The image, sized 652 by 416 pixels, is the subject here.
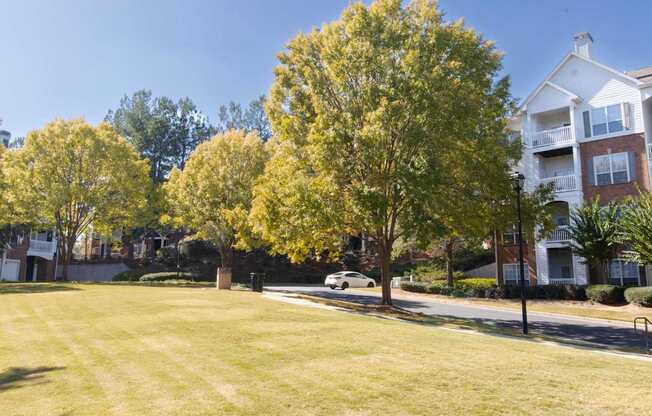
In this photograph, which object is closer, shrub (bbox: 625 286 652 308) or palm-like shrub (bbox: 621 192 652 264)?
palm-like shrub (bbox: 621 192 652 264)

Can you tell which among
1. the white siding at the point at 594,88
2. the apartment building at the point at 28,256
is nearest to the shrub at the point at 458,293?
the white siding at the point at 594,88

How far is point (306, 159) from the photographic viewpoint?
835 inches

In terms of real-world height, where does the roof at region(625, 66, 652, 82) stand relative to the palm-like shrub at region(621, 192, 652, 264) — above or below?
above

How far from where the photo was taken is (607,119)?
105 feet

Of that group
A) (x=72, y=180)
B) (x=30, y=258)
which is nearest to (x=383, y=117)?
(x=72, y=180)

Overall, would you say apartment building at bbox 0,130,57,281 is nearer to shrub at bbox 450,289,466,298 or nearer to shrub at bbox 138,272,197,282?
shrub at bbox 138,272,197,282

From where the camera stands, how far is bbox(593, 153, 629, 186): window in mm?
30969

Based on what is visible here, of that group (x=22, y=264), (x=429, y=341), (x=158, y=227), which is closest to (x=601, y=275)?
(x=429, y=341)

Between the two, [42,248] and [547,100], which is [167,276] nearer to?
[42,248]

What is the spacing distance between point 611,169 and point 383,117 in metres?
21.2

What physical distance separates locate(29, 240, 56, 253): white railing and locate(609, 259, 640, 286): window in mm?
48624

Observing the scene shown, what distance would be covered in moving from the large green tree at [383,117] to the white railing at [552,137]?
549 inches

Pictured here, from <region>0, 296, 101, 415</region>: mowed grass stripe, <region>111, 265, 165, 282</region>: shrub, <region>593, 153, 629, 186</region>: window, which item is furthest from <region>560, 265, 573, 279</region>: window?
<region>111, 265, 165, 282</region>: shrub

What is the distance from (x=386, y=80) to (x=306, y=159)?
15.8 feet
